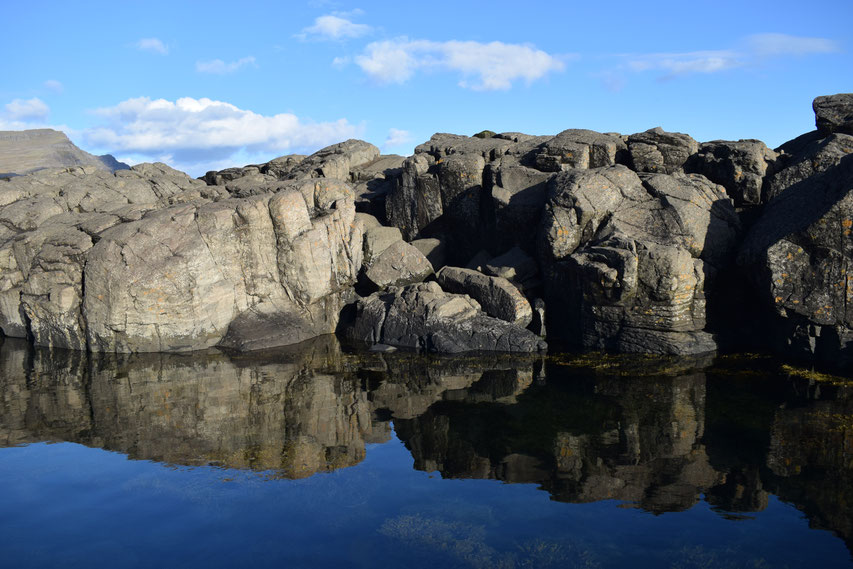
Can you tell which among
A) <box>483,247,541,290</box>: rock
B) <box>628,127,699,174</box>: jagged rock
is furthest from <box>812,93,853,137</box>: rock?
<box>483,247,541,290</box>: rock

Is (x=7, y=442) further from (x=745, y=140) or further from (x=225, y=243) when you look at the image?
(x=745, y=140)

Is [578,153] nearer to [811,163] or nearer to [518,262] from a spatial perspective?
[518,262]

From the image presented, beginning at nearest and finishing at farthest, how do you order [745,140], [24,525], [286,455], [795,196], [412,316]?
[24,525] < [286,455] < [795,196] < [412,316] < [745,140]

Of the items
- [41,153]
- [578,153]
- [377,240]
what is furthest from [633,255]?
[41,153]

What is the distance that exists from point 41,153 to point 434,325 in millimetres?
173510

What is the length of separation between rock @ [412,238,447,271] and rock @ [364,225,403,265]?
4.08 ft

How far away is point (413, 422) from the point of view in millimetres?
Result: 19828

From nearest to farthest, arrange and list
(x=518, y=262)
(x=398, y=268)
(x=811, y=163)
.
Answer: (x=811, y=163)
(x=518, y=262)
(x=398, y=268)

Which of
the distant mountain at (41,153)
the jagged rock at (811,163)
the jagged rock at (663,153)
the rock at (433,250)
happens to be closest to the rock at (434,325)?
the rock at (433,250)

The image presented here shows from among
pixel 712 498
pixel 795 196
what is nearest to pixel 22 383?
pixel 712 498

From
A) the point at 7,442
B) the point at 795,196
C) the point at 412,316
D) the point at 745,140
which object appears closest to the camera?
the point at 7,442

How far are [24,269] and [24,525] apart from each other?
72.9ft

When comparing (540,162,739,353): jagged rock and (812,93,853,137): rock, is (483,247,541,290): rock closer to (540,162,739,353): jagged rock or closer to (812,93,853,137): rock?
(540,162,739,353): jagged rock

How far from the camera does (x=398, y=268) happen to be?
112ft
